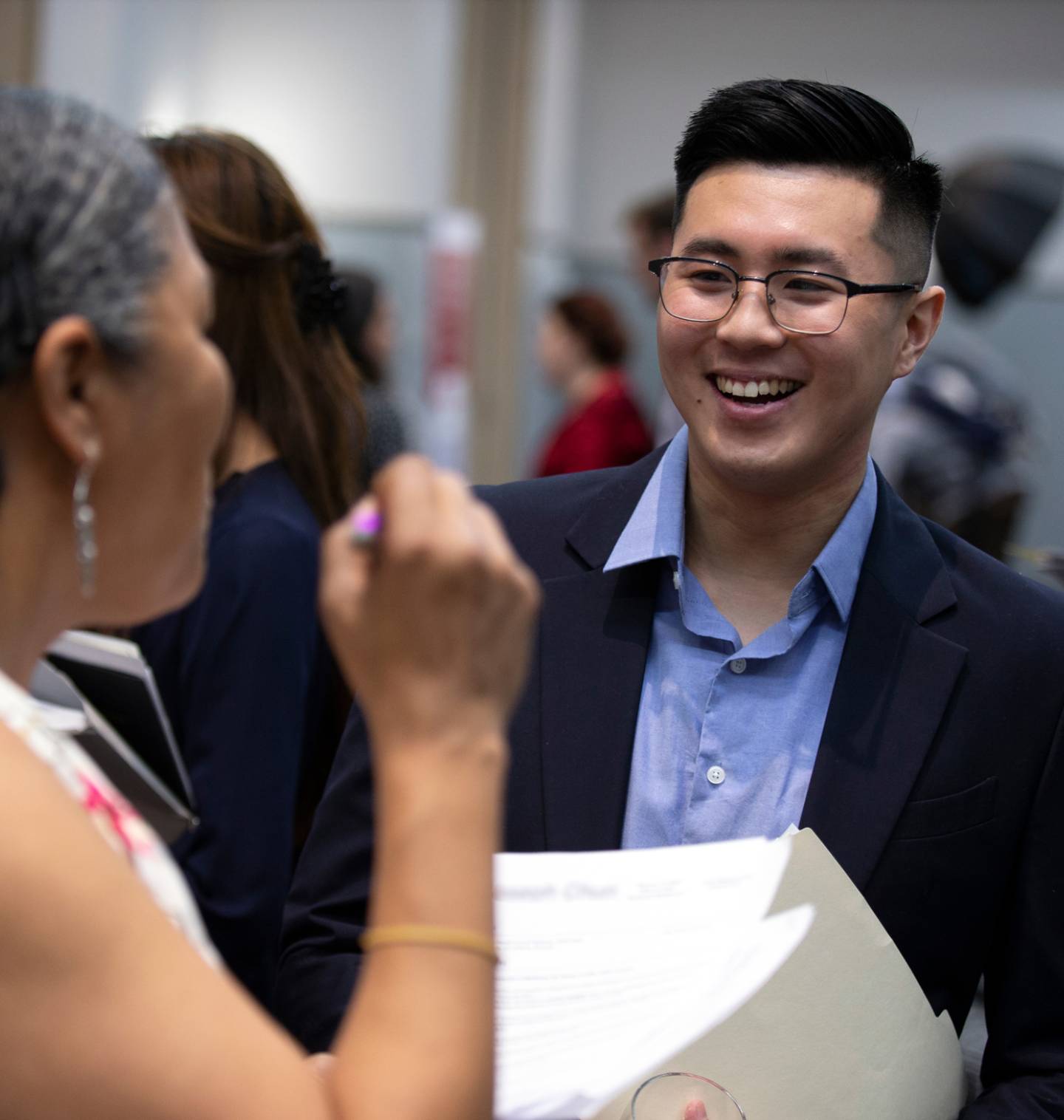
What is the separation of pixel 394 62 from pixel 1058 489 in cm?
416

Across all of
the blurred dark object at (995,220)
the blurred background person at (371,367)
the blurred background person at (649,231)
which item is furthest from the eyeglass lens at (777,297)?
the blurred dark object at (995,220)

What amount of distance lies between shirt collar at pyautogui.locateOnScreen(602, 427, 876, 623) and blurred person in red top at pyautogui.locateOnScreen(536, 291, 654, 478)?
4.06m

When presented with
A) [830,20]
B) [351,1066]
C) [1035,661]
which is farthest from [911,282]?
[830,20]

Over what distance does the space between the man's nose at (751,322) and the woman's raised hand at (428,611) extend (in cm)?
74

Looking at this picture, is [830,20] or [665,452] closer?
[665,452]

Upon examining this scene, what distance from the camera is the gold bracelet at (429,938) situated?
2.48ft

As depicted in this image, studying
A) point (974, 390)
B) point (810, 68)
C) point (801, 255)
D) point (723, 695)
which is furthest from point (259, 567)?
point (810, 68)

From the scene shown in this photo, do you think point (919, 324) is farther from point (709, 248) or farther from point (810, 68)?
point (810, 68)

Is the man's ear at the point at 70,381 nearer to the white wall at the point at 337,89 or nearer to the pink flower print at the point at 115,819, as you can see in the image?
the pink flower print at the point at 115,819

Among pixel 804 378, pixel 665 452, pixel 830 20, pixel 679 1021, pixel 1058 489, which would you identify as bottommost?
pixel 1058 489

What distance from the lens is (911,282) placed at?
157 centimetres

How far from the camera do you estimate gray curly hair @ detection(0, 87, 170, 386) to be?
2.57 feet

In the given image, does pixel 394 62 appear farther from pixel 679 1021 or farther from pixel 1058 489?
pixel 679 1021

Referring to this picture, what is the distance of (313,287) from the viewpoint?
1.97 m
